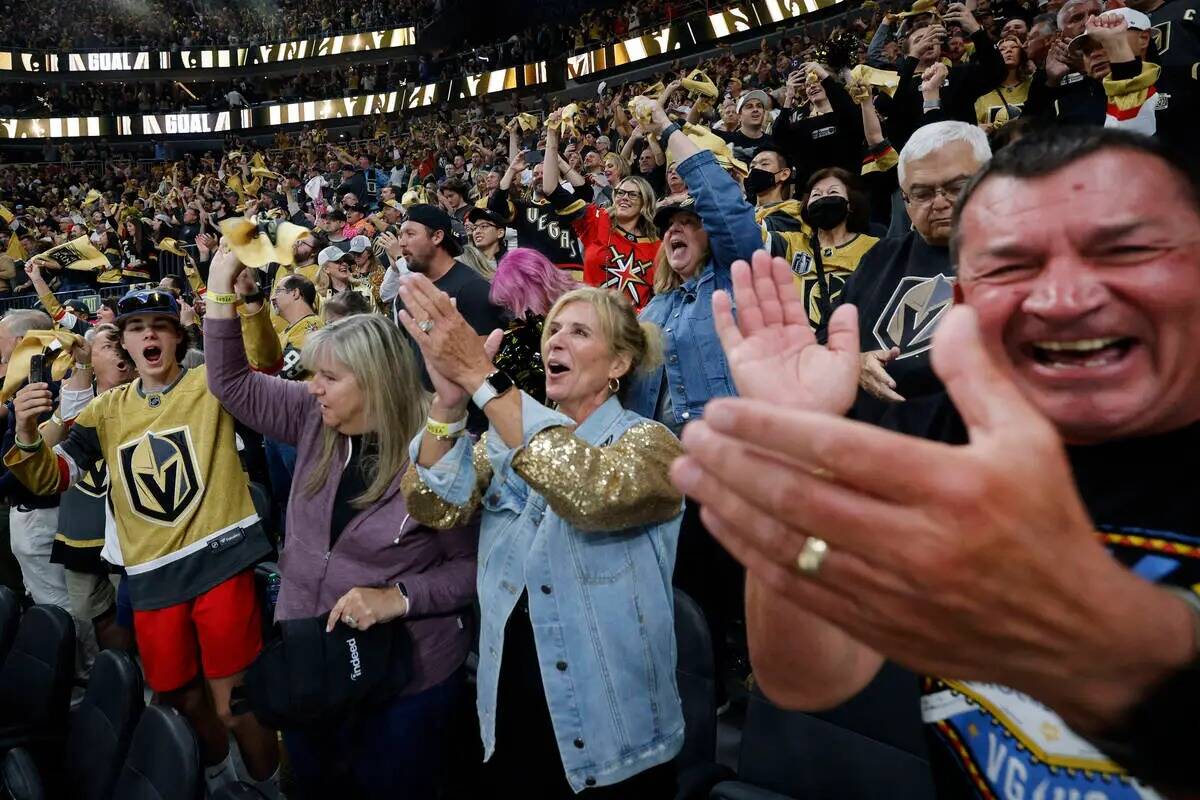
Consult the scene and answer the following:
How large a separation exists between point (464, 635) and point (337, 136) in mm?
27002

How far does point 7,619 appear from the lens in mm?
2764

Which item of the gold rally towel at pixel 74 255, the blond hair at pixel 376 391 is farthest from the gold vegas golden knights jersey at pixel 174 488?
the gold rally towel at pixel 74 255

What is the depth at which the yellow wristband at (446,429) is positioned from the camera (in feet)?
5.39

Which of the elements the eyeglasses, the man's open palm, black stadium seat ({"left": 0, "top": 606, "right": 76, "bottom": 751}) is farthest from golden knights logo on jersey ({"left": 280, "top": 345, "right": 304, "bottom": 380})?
the man's open palm

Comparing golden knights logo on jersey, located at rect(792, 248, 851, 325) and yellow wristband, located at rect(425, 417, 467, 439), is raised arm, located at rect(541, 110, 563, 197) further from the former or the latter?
yellow wristband, located at rect(425, 417, 467, 439)

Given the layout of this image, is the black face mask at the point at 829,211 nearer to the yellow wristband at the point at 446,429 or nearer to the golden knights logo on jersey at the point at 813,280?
the golden knights logo on jersey at the point at 813,280

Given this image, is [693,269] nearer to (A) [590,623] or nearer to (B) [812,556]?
(A) [590,623]

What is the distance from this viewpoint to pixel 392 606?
183cm

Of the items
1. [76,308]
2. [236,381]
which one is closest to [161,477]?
[236,381]

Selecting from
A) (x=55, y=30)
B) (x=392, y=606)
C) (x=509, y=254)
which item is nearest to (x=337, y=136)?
(x=55, y=30)

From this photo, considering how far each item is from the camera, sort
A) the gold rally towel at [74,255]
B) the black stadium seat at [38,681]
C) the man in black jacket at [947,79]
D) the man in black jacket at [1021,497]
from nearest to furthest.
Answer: the man in black jacket at [1021,497], the black stadium seat at [38,681], the man in black jacket at [947,79], the gold rally towel at [74,255]

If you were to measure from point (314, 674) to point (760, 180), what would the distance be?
3.18 meters

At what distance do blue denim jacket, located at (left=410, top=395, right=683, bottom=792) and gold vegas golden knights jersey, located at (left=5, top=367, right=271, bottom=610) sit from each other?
47.5 inches

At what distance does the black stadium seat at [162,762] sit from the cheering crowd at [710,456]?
0.17 m
